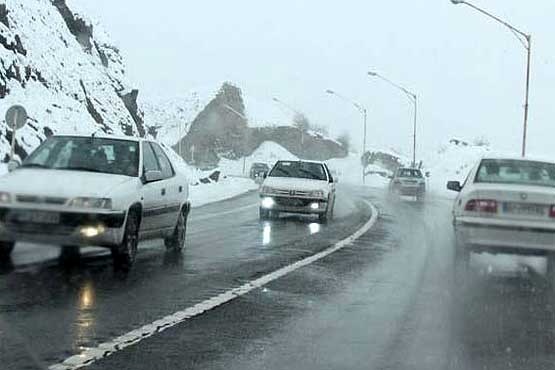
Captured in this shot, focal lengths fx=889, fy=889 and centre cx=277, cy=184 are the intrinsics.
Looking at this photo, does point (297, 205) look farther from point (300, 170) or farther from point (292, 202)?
point (300, 170)

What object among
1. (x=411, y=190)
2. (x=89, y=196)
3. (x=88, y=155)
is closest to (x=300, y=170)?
(x=88, y=155)

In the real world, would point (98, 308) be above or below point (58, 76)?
below

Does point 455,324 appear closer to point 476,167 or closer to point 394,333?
point 394,333

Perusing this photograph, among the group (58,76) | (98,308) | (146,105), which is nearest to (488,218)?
(98,308)

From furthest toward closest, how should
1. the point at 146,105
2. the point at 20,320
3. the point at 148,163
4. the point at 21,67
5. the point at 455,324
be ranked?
1. the point at 146,105
2. the point at 21,67
3. the point at 148,163
4. the point at 455,324
5. the point at 20,320

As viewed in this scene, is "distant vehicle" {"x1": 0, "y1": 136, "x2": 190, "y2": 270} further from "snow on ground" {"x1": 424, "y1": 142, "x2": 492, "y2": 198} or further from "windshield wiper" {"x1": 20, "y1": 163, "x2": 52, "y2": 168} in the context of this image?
"snow on ground" {"x1": 424, "y1": 142, "x2": 492, "y2": 198}

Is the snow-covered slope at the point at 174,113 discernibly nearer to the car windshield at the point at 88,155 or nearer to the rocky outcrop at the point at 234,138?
the rocky outcrop at the point at 234,138

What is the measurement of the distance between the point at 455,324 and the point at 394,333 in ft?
2.58

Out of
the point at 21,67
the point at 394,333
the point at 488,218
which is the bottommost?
the point at 394,333

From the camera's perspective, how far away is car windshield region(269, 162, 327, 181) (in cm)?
2269

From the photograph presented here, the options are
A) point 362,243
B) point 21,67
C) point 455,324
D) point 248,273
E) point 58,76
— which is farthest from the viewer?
point 58,76

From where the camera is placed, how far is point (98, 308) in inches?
312

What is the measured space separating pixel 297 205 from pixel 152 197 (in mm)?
10425

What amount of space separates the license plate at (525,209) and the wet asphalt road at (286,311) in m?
0.87
